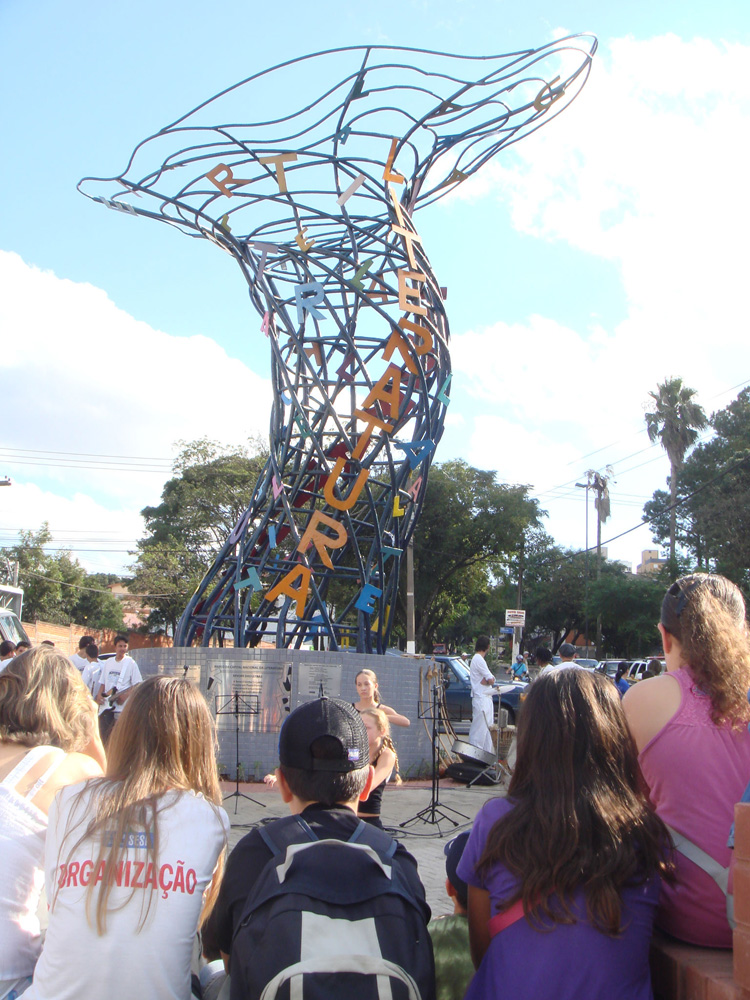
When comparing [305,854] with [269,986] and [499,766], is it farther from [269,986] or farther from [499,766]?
[499,766]

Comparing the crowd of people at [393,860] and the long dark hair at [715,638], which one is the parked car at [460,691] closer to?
the long dark hair at [715,638]

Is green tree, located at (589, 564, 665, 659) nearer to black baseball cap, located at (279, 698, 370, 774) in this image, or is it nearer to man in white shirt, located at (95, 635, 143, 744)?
man in white shirt, located at (95, 635, 143, 744)

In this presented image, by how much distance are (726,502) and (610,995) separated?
3157 centimetres

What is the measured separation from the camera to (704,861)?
228 cm

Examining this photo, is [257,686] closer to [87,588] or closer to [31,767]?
[31,767]

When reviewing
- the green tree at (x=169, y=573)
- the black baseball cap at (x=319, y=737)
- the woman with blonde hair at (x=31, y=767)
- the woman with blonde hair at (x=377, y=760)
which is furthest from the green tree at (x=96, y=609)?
the black baseball cap at (x=319, y=737)

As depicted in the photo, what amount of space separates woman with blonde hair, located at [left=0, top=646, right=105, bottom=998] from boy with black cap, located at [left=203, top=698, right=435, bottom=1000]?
733 mm

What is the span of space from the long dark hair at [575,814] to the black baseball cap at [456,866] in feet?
0.42

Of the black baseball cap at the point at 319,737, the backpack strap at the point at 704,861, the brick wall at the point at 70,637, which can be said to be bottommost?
the brick wall at the point at 70,637

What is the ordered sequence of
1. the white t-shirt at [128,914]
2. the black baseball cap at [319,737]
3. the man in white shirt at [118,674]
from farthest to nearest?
the man in white shirt at [118,674]
the black baseball cap at [319,737]
the white t-shirt at [128,914]

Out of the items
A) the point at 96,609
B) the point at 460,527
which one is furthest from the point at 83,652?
the point at 96,609

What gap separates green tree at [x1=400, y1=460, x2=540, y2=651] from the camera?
106 ft

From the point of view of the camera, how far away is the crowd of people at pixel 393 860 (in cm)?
201

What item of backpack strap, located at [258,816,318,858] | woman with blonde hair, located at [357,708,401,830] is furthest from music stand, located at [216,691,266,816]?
backpack strap, located at [258,816,318,858]
